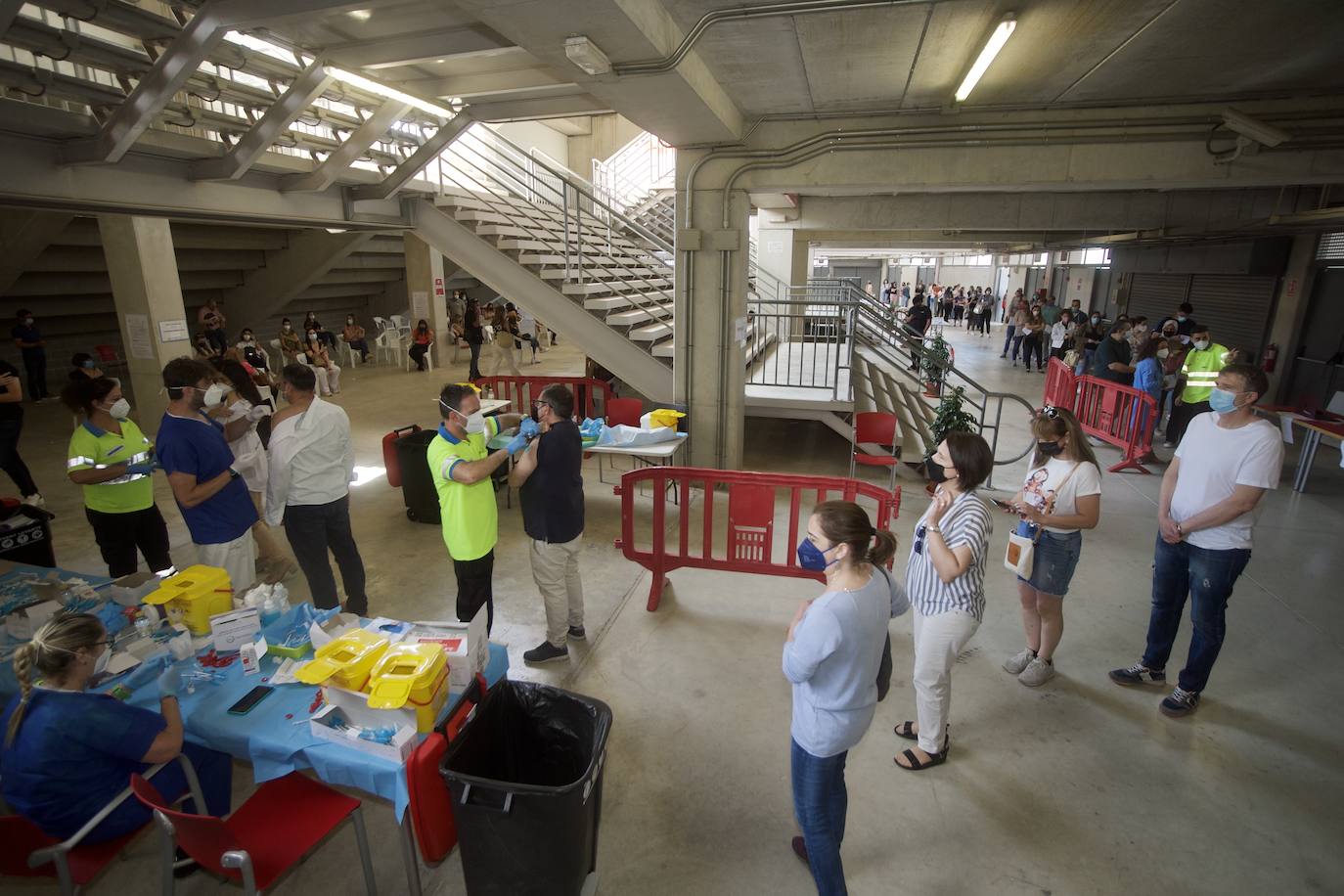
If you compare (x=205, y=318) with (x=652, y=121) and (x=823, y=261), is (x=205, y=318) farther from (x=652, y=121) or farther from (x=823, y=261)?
(x=823, y=261)

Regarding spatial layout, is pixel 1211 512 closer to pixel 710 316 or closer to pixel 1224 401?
pixel 1224 401

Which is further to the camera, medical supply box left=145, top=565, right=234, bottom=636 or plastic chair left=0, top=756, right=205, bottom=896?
medical supply box left=145, top=565, right=234, bottom=636

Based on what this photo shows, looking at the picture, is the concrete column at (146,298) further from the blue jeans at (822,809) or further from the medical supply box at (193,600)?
the blue jeans at (822,809)

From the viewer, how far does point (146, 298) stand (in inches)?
349

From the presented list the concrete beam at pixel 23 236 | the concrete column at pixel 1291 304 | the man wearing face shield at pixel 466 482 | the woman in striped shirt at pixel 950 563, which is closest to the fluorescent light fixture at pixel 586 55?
the man wearing face shield at pixel 466 482

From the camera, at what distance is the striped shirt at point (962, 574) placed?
9.55 feet

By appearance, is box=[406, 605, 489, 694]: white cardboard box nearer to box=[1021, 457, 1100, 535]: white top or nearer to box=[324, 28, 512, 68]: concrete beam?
box=[1021, 457, 1100, 535]: white top

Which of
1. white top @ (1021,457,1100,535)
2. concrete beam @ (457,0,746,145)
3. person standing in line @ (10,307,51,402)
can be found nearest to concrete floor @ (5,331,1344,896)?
white top @ (1021,457,1100,535)

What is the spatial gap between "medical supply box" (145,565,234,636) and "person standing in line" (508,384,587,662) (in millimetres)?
1537

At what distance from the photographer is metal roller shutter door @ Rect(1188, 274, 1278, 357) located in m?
11.9

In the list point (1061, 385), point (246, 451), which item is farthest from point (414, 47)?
point (1061, 385)

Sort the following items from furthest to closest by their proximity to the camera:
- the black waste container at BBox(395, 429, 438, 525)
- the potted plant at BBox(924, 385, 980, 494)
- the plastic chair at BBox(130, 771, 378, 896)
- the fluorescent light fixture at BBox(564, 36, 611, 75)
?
1. the potted plant at BBox(924, 385, 980, 494)
2. the black waste container at BBox(395, 429, 438, 525)
3. the fluorescent light fixture at BBox(564, 36, 611, 75)
4. the plastic chair at BBox(130, 771, 378, 896)

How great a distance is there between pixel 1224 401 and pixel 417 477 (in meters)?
6.48

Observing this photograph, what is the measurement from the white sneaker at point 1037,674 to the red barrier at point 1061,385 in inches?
251
